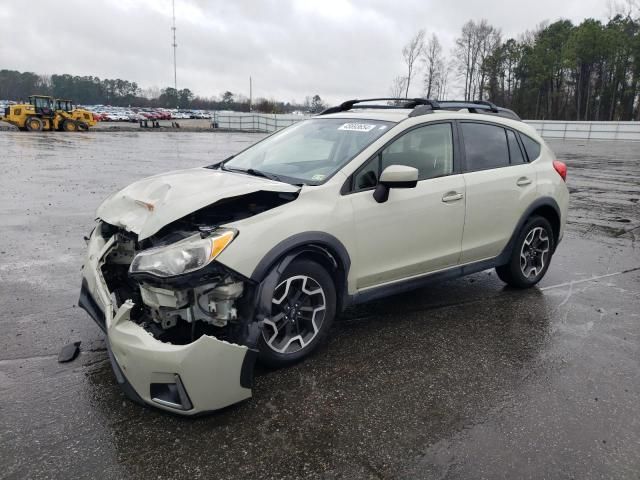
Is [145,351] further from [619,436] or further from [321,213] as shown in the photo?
[619,436]

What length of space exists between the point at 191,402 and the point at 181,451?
25cm

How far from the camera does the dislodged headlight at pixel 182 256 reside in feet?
9.62

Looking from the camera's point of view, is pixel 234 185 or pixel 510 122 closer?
pixel 234 185

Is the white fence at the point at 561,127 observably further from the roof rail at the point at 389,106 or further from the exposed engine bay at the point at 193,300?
the exposed engine bay at the point at 193,300

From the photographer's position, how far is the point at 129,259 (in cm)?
388

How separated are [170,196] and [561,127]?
1910 inches

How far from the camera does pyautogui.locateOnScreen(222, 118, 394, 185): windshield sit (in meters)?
3.97

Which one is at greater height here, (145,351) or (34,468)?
(145,351)

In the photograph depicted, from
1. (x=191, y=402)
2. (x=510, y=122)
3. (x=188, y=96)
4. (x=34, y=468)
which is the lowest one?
(x=34, y=468)

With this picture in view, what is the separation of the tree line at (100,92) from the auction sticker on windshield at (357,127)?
128 m

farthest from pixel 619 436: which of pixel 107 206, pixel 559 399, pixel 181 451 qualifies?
pixel 107 206

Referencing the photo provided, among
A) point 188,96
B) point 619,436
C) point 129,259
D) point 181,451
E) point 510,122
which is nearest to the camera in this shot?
point 181,451

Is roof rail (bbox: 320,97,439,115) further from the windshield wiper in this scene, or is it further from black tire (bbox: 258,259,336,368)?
black tire (bbox: 258,259,336,368)

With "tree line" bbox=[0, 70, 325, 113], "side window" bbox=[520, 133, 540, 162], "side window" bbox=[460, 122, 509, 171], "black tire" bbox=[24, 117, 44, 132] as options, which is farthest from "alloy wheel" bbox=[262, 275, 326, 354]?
"tree line" bbox=[0, 70, 325, 113]
